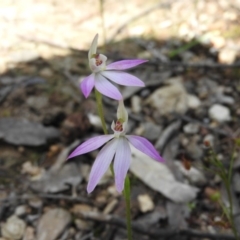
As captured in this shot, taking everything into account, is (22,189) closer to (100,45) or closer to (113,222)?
(113,222)

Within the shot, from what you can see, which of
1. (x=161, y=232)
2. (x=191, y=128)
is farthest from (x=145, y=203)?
(x=191, y=128)

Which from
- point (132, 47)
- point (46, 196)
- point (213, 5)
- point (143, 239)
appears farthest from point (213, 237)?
point (213, 5)

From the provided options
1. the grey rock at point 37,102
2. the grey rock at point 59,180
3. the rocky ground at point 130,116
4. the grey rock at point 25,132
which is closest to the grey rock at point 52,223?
the rocky ground at point 130,116

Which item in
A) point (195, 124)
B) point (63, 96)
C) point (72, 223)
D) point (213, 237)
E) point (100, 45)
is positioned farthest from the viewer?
point (100, 45)

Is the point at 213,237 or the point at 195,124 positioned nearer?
the point at 213,237

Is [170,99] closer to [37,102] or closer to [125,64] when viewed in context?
[37,102]

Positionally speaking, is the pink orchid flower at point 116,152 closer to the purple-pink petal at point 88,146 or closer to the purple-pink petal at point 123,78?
the purple-pink petal at point 88,146

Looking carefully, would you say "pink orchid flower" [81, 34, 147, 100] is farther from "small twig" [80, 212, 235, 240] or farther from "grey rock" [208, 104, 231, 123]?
"grey rock" [208, 104, 231, 123]
